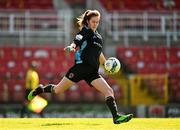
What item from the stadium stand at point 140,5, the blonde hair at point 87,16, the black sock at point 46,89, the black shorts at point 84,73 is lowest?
the black sock at point 46,89

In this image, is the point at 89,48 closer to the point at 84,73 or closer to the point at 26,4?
the point at 84,73

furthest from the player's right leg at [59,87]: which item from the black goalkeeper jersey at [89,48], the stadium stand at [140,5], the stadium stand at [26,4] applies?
the stadium stand at [140,5]

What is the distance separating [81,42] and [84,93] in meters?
13.4

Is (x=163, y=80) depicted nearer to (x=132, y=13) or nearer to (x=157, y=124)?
(x=132, y=13)

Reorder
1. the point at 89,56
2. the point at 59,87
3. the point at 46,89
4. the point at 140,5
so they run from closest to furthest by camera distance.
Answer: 1. the point at 89,56
2. the point at 59,87
3. the point at 46,89
4. the point at 140,5

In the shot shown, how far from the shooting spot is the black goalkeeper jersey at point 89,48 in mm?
13078

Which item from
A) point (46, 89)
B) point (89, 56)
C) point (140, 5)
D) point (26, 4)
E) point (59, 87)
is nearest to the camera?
point (89, 56)

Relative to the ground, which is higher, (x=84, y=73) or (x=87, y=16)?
(x=87, y=16)

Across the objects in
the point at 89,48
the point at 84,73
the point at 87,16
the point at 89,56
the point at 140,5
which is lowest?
the point at 84,73

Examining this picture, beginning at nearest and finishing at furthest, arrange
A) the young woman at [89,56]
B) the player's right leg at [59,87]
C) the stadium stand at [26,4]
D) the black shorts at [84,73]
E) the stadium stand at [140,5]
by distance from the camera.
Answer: the young woman at [89,56], the black shorts at [84,73], the player's right leg at [59,87], the stadium stand at [26,4], the stadium stand at [140,5]

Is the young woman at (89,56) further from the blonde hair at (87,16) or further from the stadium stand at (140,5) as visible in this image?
the stadium stand at (140,5)

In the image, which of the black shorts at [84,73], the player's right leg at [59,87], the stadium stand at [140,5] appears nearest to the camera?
the black shorts at [84,73]

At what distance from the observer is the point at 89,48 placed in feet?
43.1

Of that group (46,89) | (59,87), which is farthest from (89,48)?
(46,89)
